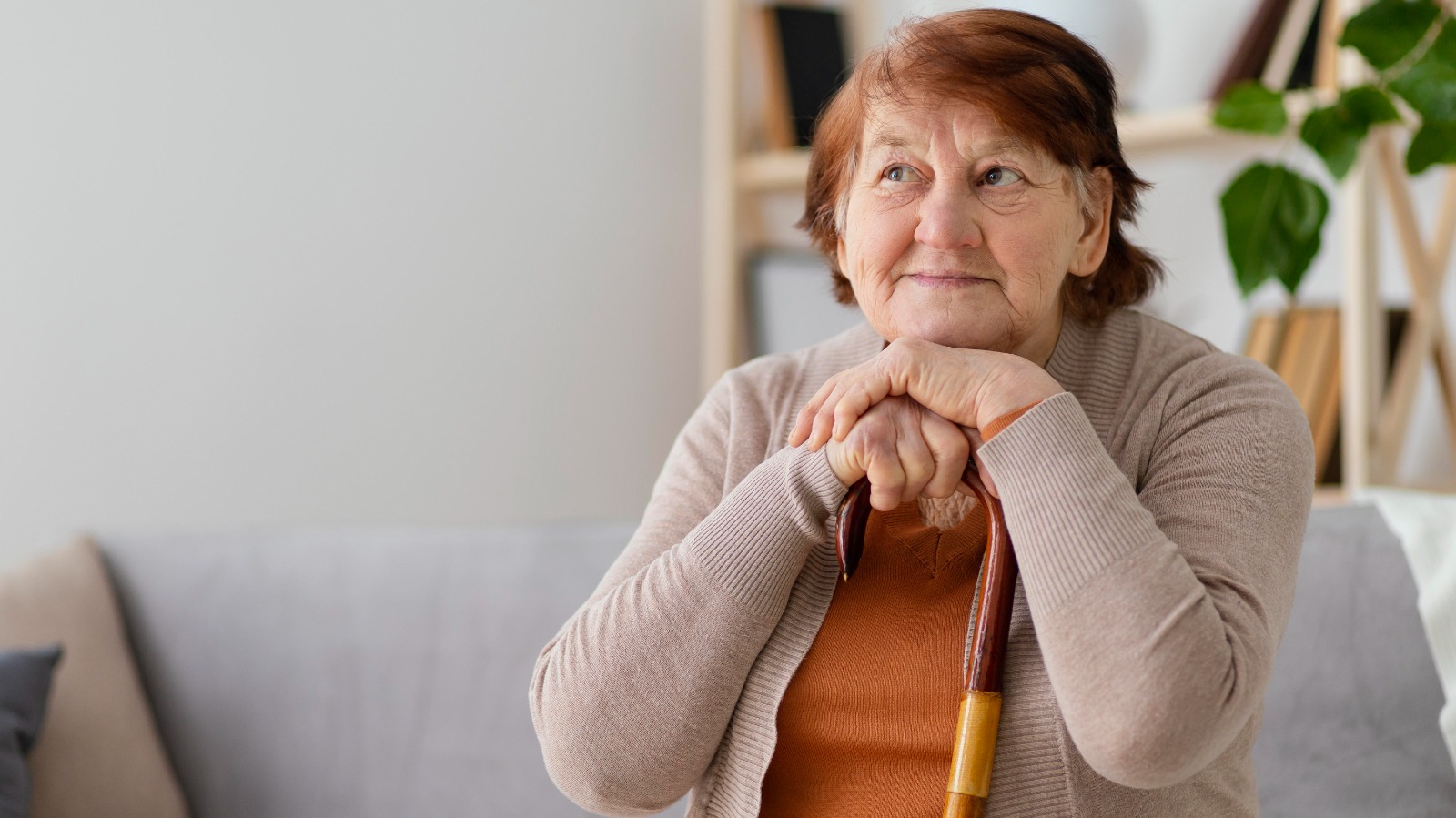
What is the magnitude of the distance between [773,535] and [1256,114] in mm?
1085

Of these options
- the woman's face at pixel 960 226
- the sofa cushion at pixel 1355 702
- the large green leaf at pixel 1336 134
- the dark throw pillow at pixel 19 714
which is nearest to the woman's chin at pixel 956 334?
the woman's face at pixel 960 226

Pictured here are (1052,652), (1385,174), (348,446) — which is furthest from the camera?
(348,446)

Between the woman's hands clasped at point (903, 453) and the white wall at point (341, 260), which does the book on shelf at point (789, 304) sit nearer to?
the white wall at point (341, 260)

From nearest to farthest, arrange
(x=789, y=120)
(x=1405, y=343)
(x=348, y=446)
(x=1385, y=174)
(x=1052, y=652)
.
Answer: (x=1052, y=652)
(x=1385, y=174)
(x=1405, y=343)
(x=348, y=446)
(x=789, y=120)

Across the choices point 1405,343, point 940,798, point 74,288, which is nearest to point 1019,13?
point 940,798

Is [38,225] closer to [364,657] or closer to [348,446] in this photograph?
[348,446]

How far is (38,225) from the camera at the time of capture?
2.04 meters

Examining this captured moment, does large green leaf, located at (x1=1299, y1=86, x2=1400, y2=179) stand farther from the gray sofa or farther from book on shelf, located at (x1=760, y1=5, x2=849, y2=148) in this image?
book on shelf, located at (x1=760, y1=5, x2=849, y2=148)

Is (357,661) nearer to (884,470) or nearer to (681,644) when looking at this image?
(681,644)

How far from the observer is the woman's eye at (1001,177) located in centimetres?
112

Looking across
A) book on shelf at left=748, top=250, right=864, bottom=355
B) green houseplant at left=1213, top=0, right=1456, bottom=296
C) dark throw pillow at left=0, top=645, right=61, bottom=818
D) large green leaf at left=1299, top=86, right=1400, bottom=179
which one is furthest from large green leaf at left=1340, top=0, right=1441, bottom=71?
dark throw pillow at left=0, top=645, right=61, bottom=818

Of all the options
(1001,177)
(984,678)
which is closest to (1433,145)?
(1001,177)

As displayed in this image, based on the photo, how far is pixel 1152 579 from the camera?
0.94m

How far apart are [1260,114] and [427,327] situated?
1514mm
